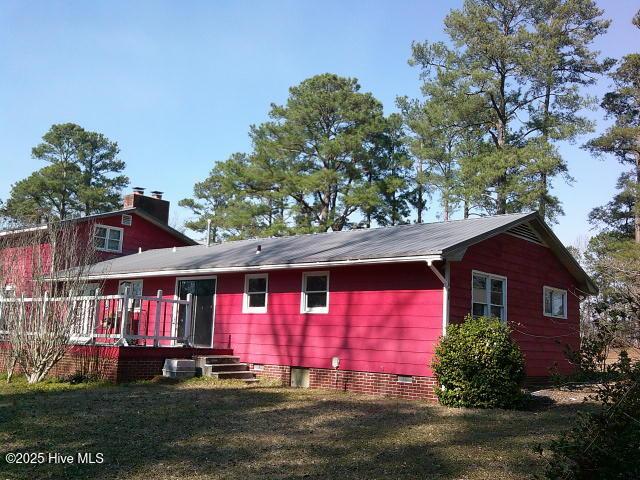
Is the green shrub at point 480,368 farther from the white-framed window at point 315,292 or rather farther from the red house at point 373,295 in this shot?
the white-framed window at point 315,292

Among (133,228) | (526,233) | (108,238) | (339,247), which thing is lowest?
(339,247)

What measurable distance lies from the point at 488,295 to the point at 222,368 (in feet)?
20.8

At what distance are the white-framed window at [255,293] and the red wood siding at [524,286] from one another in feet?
16.1

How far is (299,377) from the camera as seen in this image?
1441cm

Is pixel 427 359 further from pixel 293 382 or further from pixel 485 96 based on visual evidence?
pixel 485 96

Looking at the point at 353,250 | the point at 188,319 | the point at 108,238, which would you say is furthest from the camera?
the point at 108,238

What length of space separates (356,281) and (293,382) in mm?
2885

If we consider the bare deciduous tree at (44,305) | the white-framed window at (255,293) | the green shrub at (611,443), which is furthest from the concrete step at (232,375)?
the green shrub at (611,443)

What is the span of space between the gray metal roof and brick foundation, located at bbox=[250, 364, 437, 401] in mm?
2475

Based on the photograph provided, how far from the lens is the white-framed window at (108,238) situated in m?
25.6

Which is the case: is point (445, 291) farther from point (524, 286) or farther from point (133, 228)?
point (133, 228)

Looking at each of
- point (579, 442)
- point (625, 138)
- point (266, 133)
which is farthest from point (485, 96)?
point (579, 442)

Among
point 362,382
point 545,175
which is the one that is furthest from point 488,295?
point 545,175

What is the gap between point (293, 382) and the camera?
1445 centimetres
